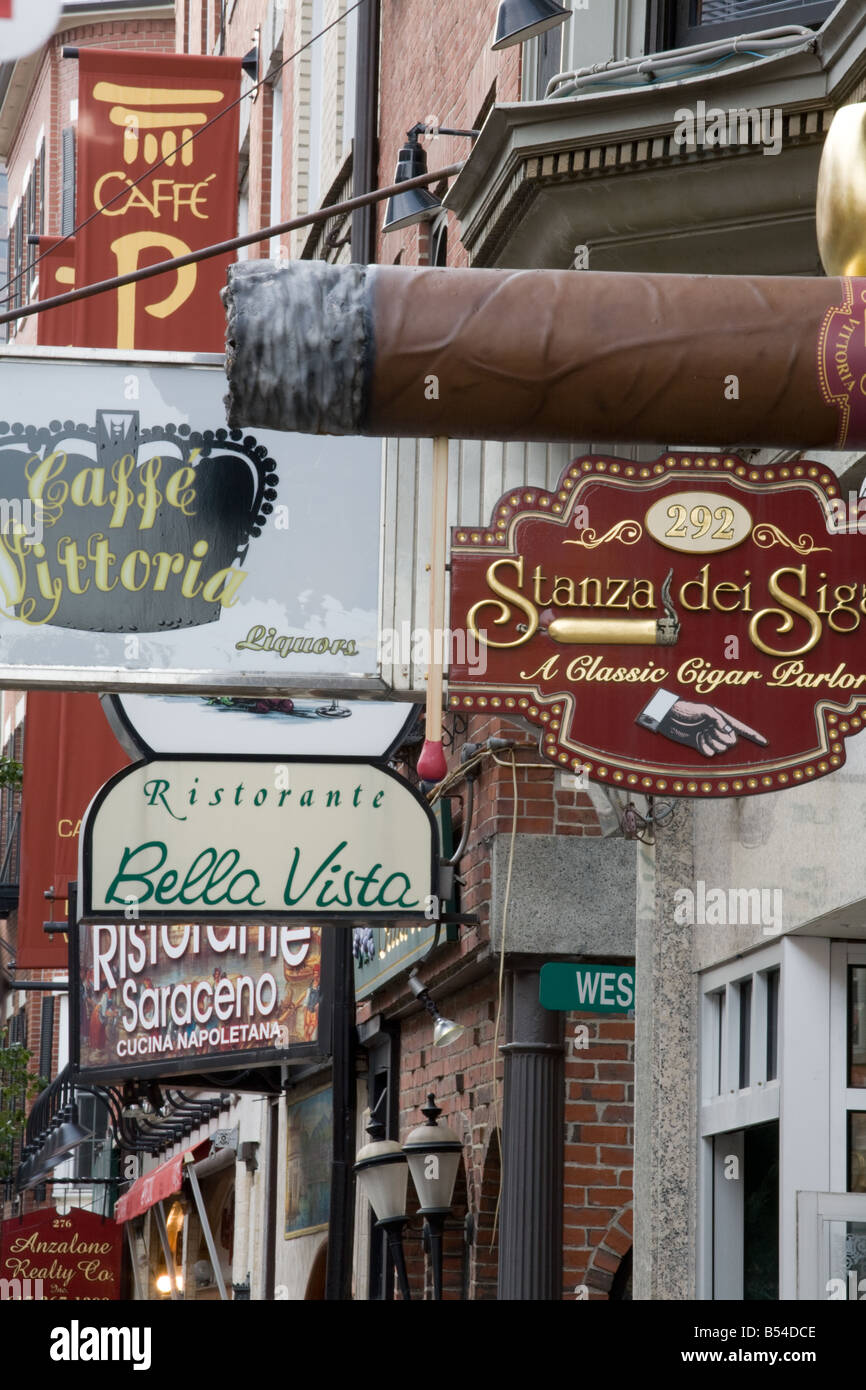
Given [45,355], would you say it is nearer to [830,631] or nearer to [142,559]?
[142,559]

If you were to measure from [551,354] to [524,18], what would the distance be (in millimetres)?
4231

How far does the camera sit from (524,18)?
7.29 metres

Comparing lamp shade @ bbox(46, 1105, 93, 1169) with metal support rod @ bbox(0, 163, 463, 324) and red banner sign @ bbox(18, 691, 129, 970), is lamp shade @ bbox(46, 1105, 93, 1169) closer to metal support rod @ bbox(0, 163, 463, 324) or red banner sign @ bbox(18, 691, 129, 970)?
red banner sign @ bbox(18, 691, 129, 970)

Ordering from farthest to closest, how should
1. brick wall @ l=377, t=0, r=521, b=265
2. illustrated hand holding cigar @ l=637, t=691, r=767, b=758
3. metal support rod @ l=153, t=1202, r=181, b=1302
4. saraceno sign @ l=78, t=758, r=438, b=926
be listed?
metal support rod @ l=153, t=1202, r=181, b=1302, brick wall @ l=377, t=0, r=521, b=265, saraceno sign @ l=78, t=758, r=438, b=926, illustrated hand holding cigar @ l=637, t=691, r=767, b=758

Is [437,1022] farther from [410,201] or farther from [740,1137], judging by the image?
→ [410,201]

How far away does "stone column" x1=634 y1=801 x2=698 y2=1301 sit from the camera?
7.31 meters

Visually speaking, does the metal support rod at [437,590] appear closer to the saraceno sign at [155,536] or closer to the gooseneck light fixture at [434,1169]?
the saraceno sign at [155,536]

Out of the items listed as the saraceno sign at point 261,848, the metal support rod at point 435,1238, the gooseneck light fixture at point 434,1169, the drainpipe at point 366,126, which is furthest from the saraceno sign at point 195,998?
the drainpipe at point 366,126

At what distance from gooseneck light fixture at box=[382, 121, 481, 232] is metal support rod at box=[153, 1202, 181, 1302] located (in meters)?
13.7

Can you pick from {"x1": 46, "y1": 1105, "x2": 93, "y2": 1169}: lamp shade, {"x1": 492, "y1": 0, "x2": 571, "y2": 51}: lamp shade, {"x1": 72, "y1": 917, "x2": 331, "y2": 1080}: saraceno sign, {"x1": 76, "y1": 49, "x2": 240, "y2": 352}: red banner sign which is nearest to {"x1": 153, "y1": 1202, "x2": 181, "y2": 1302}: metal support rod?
{"x1": 46, "y1": 1105, "x2": 93, "y2": 1169}: lamp shade

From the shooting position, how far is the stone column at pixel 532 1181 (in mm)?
9211

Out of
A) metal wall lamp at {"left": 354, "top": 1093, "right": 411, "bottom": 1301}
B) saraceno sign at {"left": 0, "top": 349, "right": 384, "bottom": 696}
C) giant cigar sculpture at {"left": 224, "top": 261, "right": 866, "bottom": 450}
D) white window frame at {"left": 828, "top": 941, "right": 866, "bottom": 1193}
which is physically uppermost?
saraceno sign at {"left": 0, "top": 349, "right": 384, "bottom": 696}

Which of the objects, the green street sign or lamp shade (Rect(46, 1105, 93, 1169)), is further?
lamp shade (Rect(46, 1105, 93, 1169))

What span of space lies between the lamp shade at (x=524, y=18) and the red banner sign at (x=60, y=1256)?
19741 millimetres
